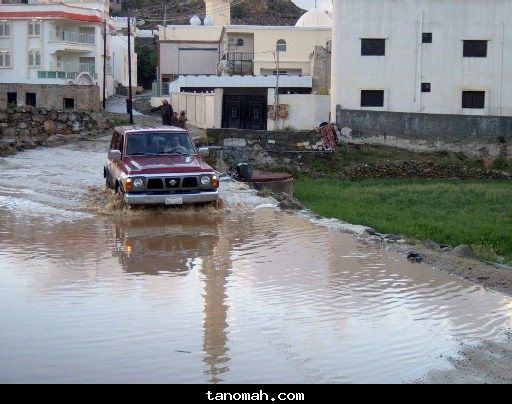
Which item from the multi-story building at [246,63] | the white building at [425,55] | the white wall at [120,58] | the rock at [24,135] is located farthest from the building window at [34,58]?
the rock at [24,135]

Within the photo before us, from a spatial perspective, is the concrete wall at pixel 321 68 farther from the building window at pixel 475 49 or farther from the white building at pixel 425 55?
the building window at pixel 475 49

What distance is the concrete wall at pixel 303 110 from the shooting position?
4372 cm

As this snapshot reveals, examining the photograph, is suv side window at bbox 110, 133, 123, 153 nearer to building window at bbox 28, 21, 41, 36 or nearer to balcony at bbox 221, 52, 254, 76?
balcony at bbox 221, 52, 254, 76

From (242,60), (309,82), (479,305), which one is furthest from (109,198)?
(242,60)

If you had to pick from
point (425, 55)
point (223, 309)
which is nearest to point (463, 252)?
point (223, 309)

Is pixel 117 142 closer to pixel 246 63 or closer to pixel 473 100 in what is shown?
pixel 473 100

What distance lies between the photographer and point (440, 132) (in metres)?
37.8

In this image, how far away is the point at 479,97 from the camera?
41000mm

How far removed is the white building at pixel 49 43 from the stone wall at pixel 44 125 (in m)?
24.7

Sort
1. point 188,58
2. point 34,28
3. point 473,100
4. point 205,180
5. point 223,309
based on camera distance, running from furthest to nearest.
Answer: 1. point 188,58
2. point 34,28
3. point 473,100
4. point 205,180
5. point 223,309

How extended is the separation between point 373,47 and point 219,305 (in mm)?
32090

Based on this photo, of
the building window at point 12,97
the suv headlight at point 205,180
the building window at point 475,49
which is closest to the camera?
the suv headlight at point 205,180

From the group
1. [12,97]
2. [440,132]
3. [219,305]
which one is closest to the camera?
[219,305]
